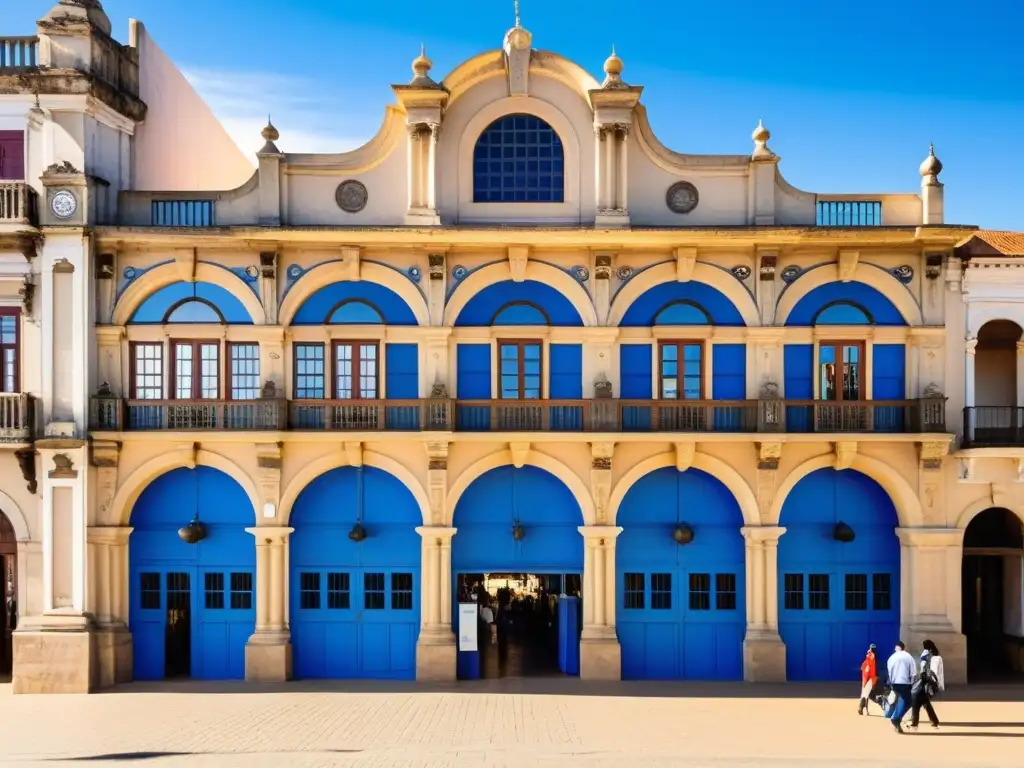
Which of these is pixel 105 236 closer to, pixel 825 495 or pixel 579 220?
pixel 579 220

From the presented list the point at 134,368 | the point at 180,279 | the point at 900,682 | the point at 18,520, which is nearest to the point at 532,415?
the point at 180,279

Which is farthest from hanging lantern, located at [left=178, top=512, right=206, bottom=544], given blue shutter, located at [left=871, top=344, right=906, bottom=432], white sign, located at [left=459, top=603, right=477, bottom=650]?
blue shutter, located at [left=871, top=344, right=906, bottom=432]

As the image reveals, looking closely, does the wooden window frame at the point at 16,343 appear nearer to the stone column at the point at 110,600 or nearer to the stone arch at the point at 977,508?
the stone column at the point at 110,600

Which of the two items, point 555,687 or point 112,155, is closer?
point 555,687

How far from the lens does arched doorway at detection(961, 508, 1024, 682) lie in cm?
2244

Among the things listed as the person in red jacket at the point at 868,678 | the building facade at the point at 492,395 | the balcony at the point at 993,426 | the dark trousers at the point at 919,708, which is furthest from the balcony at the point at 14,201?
the balcony at the point at 993,426

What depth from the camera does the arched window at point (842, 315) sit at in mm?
21781

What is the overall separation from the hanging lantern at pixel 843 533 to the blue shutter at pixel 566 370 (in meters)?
6.65

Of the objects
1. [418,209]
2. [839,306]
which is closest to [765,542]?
[839,306]

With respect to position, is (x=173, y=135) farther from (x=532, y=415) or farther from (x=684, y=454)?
(x=684, y=454)

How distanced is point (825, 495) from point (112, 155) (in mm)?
18647

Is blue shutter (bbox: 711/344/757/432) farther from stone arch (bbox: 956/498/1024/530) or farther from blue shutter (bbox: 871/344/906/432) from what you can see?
stone arch (bbox: 956/498/1024/530)

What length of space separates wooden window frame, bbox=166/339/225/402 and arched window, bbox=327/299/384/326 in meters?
2.68

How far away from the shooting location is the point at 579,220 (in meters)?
21.8
